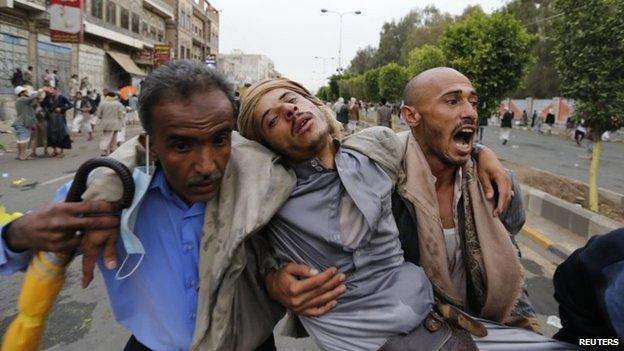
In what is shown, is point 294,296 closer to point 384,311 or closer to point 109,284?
point 384,311

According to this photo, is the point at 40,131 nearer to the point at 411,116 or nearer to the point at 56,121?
the point at 56,121

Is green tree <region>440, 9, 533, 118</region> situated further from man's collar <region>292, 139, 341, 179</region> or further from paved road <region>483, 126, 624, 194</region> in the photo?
man's collar <region>292, 139, 341, 179</region>

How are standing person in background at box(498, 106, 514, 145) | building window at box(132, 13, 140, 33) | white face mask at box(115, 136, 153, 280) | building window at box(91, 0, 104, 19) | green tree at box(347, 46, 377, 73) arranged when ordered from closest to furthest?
white face mask at box(115, 136, 153, 280)
standing person in background at box(498, 106, 514, 145)
building window at box(91, 0, 104, 19)
building window at box(132, 13, 140, 33)
green tree at box(347, 46, 377, 73)

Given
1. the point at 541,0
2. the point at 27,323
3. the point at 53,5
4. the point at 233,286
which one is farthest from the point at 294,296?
the point at 541,0

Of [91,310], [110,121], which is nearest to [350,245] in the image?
[91,310]

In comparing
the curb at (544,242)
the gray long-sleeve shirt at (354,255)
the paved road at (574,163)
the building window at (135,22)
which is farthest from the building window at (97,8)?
the gray long-sleeve shirt at (354,255)

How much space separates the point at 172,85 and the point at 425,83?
100 centimetres

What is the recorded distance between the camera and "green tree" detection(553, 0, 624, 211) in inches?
242

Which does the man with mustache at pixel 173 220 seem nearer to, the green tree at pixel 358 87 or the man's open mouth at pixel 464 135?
the man's open mouth at pixel 464 135

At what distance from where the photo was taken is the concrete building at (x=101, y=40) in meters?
19.3

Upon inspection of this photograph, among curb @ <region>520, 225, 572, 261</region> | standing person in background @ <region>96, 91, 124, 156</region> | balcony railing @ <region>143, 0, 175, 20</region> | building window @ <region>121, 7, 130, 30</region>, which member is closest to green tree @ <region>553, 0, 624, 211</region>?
curb @ <region>520, 225, 572, 261</region>

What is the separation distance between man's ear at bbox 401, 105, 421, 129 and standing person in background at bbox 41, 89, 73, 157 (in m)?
11.1

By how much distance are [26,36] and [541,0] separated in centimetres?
3522

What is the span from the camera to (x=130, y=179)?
1.18m
